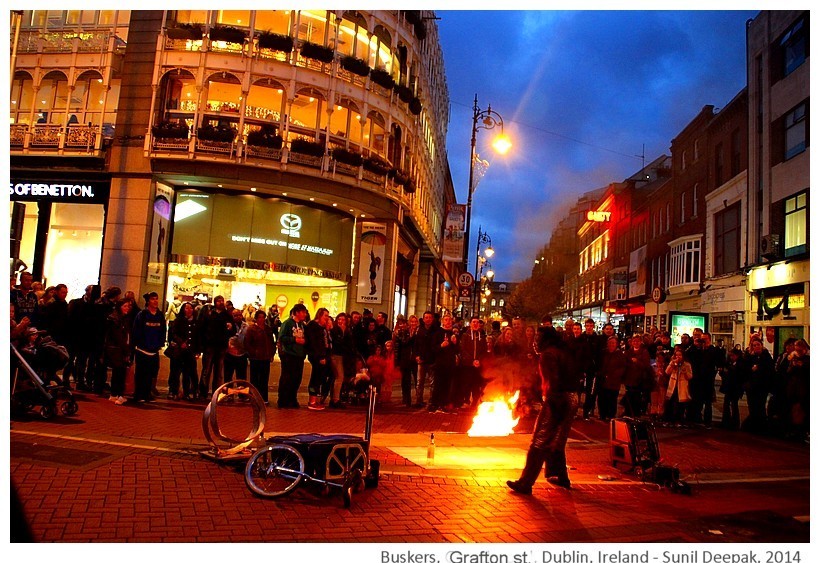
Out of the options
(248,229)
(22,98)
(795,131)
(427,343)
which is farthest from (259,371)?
(795,131)

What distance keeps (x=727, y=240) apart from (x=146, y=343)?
26010 millimetres

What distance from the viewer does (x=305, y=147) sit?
68.8 ft

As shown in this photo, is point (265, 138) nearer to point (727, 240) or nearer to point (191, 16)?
point (191, 16)

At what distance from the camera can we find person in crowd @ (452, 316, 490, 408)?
1276 cm

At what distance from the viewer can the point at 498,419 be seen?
1031 centimetres

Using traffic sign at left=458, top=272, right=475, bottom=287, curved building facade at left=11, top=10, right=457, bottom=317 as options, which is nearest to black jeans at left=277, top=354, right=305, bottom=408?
curved building facade at left=11, top=10, right=457, bottom=317

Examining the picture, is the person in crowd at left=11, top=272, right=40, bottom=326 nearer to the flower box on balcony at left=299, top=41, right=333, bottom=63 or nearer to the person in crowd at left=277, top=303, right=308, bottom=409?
the person in crowd at left=277, top=303, right=308, bottom=409

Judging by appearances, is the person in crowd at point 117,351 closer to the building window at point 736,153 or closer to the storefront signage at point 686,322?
the storefront signage at point 686,322

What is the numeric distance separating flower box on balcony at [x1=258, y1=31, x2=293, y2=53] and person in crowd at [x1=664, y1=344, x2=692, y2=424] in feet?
51.8

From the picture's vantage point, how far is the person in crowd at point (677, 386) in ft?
38.9

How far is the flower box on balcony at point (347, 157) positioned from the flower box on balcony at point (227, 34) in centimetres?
475

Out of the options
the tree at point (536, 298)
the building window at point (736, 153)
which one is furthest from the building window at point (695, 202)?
the tree at point (536, 298)

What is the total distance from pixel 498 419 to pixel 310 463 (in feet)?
17.0

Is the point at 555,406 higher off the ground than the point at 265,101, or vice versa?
the point at 265,101
